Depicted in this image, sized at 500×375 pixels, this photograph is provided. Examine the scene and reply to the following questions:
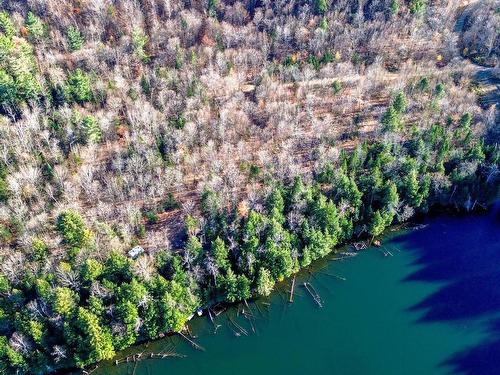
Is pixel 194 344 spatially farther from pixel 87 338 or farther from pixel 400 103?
pixel 400 103

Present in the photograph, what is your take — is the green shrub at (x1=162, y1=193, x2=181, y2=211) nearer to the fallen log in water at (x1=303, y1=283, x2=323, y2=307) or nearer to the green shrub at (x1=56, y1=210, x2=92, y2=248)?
the green shrub at (x1=56, y1=210, x2=92, y2=248)

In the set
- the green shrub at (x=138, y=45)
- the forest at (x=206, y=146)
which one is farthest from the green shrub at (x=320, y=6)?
the green shrub at (x=138, y=45)

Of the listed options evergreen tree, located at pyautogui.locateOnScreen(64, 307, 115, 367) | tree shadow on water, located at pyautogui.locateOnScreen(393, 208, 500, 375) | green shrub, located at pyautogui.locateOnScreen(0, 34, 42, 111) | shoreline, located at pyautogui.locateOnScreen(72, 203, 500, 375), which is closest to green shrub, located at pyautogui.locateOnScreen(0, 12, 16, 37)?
green shrub, located at pyautogui.locateOnScreen(0, 34, 42, 111)

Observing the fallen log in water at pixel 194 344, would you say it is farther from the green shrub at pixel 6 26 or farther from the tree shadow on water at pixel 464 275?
the green shrub at pixel 6 26

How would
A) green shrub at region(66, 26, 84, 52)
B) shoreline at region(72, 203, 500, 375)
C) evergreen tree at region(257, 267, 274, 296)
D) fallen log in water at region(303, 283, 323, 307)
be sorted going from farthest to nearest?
green shrub at region(66, 26, 84, 52)
fallen log in water at region(303, 283, 323, 307)
evergreen tree at region(257, 267, 274, 296)
shoreline at region(72, 203, 500, 375)

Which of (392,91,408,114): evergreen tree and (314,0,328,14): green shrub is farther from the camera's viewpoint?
(314,0,328,14): green shrub

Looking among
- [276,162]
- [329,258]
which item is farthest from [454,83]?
[329,258]
